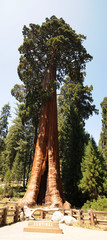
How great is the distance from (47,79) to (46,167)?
9.64 m

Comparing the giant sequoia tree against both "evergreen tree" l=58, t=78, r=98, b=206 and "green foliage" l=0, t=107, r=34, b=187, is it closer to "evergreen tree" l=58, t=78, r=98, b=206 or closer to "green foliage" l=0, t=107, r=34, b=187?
"evergreen tree" l=58, t=78, r=98, b=206

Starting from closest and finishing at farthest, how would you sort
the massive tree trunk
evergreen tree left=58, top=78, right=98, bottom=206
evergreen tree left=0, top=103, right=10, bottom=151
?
the massive tree trunk → evergreen tree left=58, top=78, right=98, bottom=206 → evergreen tree left=0, top=103, right=10, bottom=151

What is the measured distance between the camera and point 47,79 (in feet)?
51.7

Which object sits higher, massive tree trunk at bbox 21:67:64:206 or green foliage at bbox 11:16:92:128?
green foliage at bbox 11:16:92:128

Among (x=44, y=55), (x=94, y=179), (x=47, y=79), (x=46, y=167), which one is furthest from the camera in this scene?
(x=44, y=55)

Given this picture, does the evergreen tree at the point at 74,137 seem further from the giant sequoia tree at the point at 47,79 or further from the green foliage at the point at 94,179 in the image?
the giant sequoia tree at the point at 47,79

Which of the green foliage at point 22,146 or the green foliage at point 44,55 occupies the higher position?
the green foliage at point 44,55

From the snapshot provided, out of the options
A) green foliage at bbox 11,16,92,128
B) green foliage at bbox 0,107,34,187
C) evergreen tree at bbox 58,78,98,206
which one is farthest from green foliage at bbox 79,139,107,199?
green foliage at bbox 0,107,34,187

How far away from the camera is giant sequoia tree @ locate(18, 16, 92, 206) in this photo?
1140 cm

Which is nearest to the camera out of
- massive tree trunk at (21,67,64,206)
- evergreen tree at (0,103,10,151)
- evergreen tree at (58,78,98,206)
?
massive tree trunk at (21,67,64,206)

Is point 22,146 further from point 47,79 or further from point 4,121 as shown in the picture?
point 47,79

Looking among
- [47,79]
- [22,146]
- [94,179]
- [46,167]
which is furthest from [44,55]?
[22,146]

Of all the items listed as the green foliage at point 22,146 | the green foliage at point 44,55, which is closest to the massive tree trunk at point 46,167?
the green foliage at point 44,55

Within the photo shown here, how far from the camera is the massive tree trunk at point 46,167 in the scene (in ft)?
34.9
